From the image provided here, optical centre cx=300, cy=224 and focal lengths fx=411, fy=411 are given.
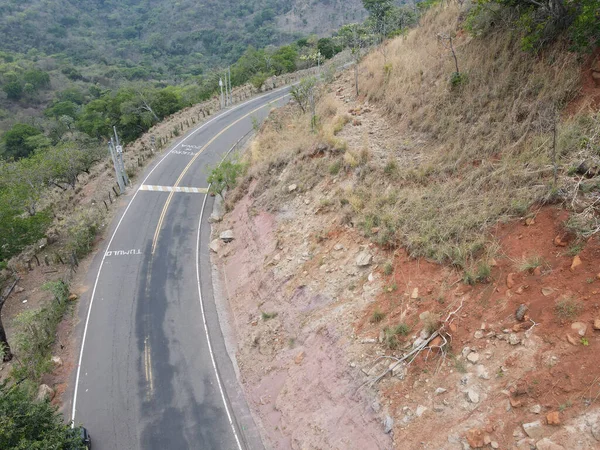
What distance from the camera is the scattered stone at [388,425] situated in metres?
12.9

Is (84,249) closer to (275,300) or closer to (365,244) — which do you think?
(275,300)

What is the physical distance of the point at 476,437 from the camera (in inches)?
432

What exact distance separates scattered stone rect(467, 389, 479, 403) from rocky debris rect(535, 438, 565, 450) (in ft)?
6.28

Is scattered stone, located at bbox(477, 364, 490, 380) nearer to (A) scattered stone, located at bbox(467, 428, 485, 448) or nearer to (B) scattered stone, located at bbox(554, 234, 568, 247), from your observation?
(A) scattered stone, located at bbox(467, 428, 485, 448)

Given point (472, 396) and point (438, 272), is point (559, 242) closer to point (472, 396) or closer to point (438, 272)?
point (438, 272)

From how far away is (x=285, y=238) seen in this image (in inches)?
913

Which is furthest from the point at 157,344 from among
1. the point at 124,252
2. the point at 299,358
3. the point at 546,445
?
the point at 546,445

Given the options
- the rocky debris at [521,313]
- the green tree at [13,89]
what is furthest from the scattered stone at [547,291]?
the green tree at [13,89]

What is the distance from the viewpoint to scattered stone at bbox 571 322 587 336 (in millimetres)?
10820

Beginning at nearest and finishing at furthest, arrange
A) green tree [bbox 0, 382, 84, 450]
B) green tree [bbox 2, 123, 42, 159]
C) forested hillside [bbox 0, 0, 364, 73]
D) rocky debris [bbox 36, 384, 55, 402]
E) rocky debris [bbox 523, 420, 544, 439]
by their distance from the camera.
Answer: rocky debris [bbox 523, 420, 544, 439] → green tree [bbox 0, 382, 84, 450] → rocky debris [bbox 36, 384, 55, 402] → green tree [bbox 2, 123, 42, 159] → forested hillside [bbox 0, 0, 364, 73]

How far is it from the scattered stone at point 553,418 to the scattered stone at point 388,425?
4539 millimetres

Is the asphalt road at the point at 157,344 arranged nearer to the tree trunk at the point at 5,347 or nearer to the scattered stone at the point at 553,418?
the tree trunk at the point at 5,347

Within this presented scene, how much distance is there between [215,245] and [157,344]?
8945 millimetres

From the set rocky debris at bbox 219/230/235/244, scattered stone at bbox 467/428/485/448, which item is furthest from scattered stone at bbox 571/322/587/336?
rocky debris at bbox 219/230/235/244
